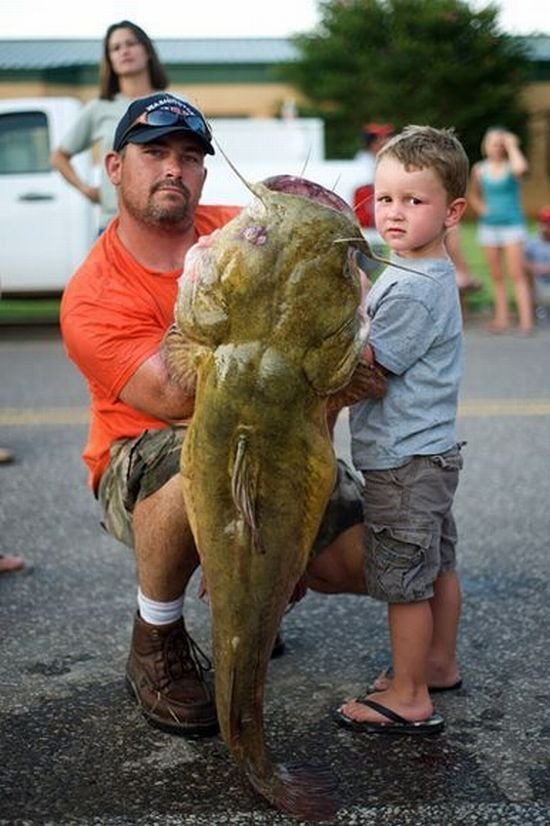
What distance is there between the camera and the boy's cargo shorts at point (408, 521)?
3.35 meters

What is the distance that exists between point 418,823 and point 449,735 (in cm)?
51

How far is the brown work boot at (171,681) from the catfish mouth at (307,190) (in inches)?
53.4

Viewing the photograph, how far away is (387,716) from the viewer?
11.3ft

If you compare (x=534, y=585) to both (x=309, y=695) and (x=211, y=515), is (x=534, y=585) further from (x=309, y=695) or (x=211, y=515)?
(x=211, y=515)

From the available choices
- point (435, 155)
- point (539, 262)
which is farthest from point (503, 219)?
point (435, 155)

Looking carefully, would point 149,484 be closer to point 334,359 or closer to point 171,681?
point 171,681

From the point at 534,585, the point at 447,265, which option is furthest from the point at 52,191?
the point at 447,265

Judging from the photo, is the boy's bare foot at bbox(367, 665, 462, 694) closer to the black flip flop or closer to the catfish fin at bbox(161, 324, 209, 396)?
the black flip flop

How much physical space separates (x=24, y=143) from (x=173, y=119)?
9047 millimetres

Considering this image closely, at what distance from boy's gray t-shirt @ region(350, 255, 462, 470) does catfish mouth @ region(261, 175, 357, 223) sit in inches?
20.9

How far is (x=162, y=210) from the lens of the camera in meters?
3.57

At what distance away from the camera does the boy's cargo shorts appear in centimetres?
335

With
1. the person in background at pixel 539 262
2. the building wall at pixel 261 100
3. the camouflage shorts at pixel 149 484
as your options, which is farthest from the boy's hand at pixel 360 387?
the building wall at pixel 261 100

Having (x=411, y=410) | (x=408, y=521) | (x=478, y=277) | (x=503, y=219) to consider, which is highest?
(x=411, y=410)
